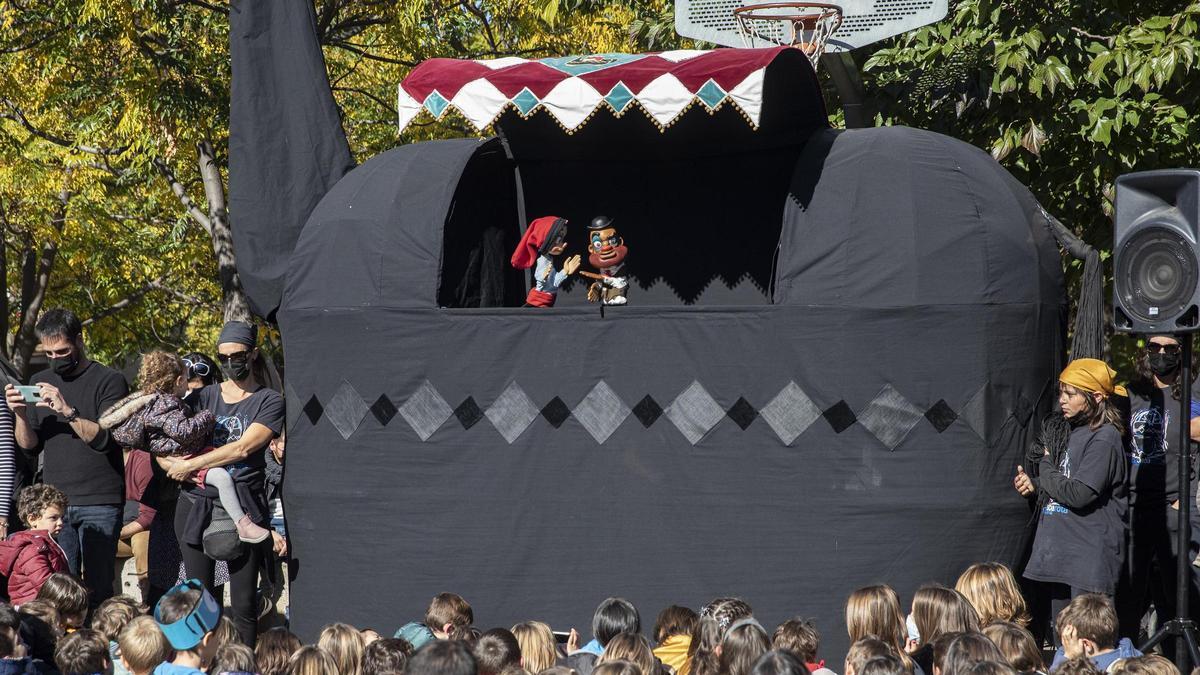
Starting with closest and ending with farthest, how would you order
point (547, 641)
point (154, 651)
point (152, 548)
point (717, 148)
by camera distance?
point (154, 651) < point (547, 641) < point (152, 548) < point (717, 148)

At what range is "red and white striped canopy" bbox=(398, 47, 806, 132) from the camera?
697cm

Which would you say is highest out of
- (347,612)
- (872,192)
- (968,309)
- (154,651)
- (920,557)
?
(872,192)

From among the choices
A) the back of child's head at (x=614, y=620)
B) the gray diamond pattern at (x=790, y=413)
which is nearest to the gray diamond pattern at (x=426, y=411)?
the gray diamond pattern at (x=790, y=413)

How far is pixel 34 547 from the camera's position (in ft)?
21.6

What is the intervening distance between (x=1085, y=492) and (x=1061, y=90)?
4186 millimetres

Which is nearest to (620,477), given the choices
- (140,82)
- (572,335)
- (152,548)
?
(572,335)

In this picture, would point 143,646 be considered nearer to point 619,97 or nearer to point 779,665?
point 779,665

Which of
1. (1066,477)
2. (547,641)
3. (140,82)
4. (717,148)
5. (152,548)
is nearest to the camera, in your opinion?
Answer: (547,641)

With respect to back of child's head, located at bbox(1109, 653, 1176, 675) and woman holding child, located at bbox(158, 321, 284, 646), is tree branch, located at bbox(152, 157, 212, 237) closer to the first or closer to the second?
woman holding child, located at bbox(158, 321, 284, 646)

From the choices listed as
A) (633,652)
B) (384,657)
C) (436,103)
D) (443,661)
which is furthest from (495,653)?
(436,103)

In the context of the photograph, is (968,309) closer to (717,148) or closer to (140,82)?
(717,148)

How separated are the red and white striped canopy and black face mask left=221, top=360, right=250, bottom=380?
152 centimetres

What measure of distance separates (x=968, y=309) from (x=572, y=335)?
1.96 meters

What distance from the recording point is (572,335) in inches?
284
